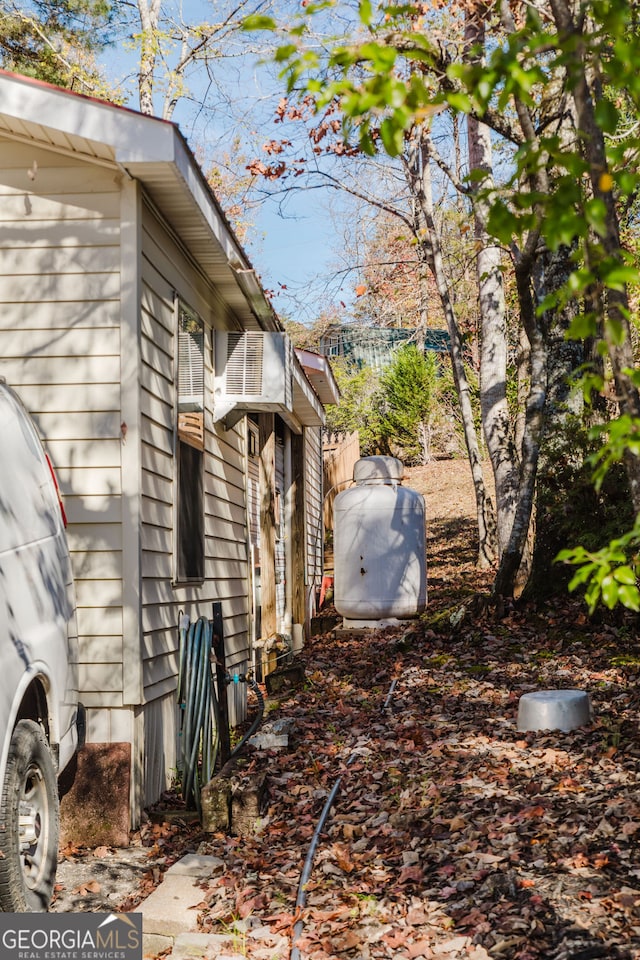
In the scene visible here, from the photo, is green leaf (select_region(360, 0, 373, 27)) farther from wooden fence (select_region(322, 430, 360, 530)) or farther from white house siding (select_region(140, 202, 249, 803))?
wooden fence (select_region(322, 430, 360, 530))

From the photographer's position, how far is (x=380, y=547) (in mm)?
13109

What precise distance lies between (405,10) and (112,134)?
11.8 feet

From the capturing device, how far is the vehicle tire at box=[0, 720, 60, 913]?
3699 mm

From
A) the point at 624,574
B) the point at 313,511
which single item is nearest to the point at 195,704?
the point at 624,574

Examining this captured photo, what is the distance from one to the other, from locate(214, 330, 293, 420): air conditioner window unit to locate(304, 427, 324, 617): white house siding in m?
6.75

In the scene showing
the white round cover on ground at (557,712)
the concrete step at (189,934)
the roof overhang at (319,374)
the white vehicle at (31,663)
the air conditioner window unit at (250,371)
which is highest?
the roof overhang at (319,374)

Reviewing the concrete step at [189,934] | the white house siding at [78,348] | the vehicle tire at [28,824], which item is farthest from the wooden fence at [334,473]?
the vehicle tire at [28,824]

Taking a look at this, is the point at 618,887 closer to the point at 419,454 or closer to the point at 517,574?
the point at 517,574

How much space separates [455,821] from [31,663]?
2465 mm

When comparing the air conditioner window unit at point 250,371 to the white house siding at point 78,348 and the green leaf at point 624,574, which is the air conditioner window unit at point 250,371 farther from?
the green leaf at point 624,574

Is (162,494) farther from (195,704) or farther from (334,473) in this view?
(334,473)

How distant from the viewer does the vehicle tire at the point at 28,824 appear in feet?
12.1

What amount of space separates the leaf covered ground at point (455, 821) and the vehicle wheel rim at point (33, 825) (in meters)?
0.87

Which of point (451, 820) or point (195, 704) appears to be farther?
point (195, 704)
